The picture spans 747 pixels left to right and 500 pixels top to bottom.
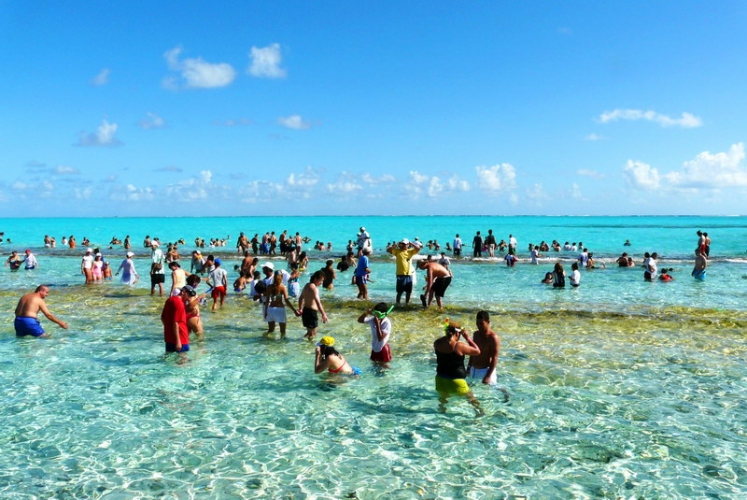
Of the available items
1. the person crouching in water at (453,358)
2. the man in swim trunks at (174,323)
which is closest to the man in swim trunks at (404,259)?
the man in swim trunks at (174,323)

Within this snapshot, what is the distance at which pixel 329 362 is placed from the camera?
1023cm

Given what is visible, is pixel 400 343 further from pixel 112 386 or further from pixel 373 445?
pixel 112 386

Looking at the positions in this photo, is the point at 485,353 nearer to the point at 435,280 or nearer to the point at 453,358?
the point at 453,358

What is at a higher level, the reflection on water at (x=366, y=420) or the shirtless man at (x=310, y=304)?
the shirtless man at (x=310, y=304)

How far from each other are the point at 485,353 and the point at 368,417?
2.31 metres

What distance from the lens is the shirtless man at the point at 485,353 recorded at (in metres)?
8.84

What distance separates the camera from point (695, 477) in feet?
22.3

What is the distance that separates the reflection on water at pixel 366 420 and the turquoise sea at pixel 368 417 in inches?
1.4

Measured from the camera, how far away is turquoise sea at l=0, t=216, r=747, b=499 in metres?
6.74

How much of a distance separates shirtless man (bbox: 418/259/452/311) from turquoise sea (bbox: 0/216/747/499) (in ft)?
6.66

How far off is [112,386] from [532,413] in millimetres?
7927

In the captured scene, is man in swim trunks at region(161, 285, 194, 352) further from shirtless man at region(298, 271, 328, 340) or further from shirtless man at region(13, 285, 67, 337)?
shirtless man at region(13, 285, 67, 337)

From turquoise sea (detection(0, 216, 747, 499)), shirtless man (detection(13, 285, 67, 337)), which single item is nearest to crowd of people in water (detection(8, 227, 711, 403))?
shirtless man (detection(13, 285, 67, 337))

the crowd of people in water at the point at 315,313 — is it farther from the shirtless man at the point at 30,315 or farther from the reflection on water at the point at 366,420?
the reflection on water at the point at 366,420
